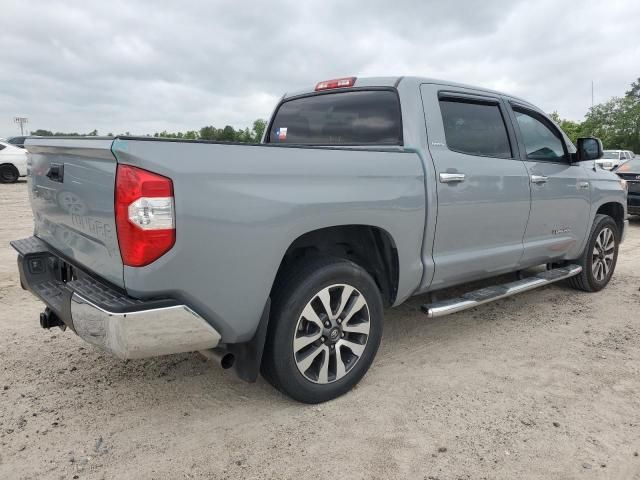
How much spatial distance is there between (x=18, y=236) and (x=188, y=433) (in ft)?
21.2

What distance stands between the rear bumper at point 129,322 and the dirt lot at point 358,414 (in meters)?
0.57

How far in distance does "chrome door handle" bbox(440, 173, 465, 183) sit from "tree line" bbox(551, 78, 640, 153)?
162ft

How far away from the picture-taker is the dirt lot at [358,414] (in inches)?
93.0

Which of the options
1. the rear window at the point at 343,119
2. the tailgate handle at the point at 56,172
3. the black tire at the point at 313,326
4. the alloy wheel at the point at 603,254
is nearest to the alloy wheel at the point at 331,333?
the black tire at the point at 313,326

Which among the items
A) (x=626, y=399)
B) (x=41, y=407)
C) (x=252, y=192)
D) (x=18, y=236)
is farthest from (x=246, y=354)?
(x=18, y=236)

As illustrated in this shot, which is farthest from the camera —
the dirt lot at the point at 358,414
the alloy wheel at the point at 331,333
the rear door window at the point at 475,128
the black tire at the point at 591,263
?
the black tire at the point at 591,263

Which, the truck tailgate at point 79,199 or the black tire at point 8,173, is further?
the black tire at point 8,173

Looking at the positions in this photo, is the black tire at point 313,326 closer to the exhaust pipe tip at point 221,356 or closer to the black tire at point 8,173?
the exhaust pipe tip at point 221,356

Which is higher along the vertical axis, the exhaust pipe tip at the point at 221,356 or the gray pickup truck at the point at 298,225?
the gray pickup truck at the point at 298,225

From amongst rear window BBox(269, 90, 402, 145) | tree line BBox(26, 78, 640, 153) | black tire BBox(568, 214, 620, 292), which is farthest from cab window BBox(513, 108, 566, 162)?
tree line BBox(26, 78, 640, 153)

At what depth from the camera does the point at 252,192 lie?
237 centimetres

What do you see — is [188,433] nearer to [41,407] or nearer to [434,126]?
[41,407]

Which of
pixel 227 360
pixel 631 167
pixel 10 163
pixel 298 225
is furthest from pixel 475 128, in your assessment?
pixel 10 163

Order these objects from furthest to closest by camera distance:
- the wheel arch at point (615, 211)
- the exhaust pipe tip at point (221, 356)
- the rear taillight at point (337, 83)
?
the wheel arch at point (615, 211) < the rear taillight at point (337, 83) < the exhaust pipe tip at point (221, 356)
